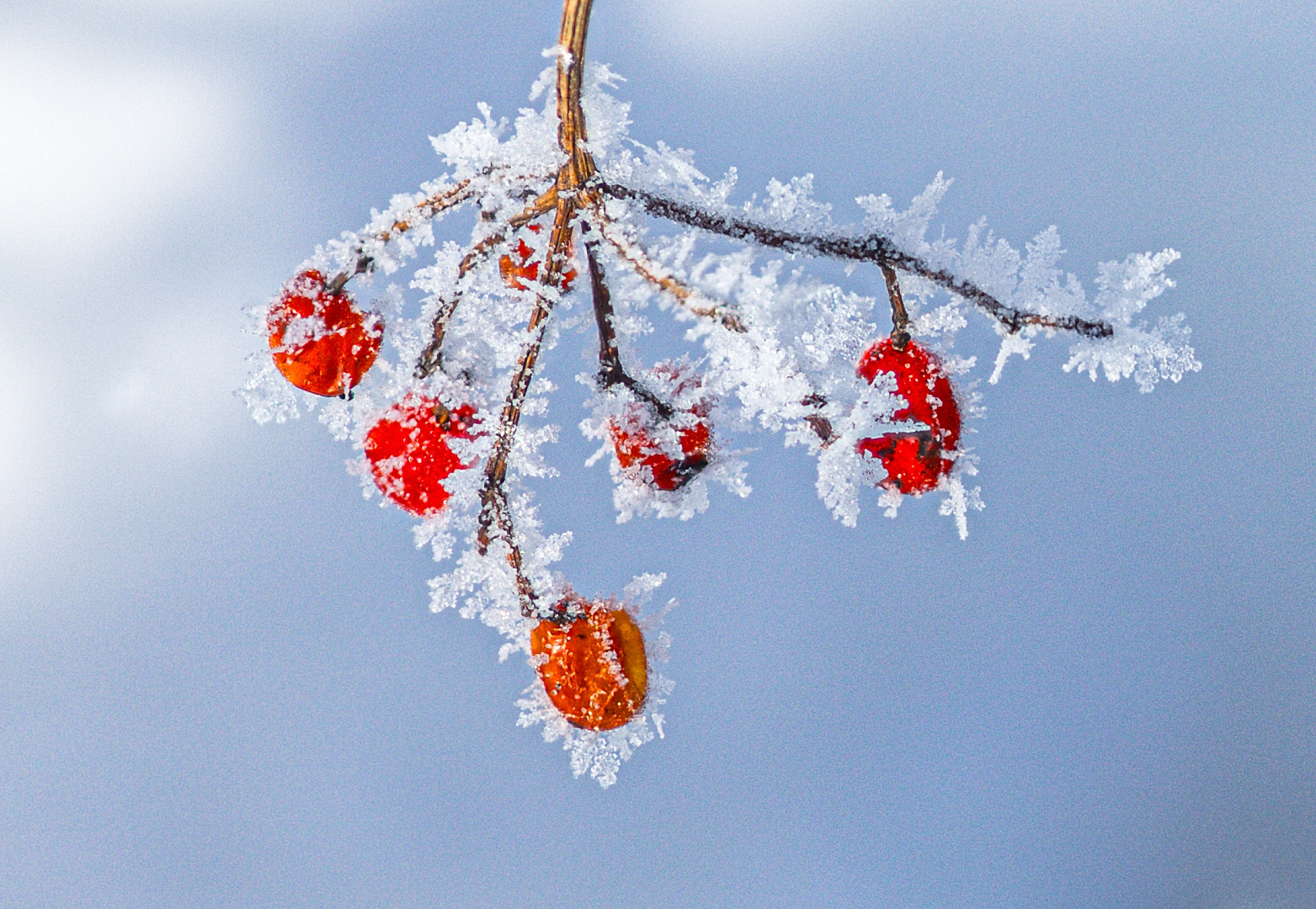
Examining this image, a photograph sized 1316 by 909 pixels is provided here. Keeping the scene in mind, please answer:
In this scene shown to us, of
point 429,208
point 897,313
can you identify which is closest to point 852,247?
point 897,313

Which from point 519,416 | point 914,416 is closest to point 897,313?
point 914,416

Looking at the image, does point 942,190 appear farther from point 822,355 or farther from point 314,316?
point 314,316

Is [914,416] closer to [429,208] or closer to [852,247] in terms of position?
[852,247]

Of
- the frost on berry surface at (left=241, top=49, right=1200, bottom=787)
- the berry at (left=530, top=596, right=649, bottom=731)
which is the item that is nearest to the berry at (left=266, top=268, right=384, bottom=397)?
the frost on berry surface at (left=241, top=49, right=1200, bottom=787)

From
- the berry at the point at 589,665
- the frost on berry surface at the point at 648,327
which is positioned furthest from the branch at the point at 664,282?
the berry at the point at 589,665

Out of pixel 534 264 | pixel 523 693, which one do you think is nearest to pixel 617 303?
pixel 534 264

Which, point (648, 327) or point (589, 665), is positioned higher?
point (648, 327)
